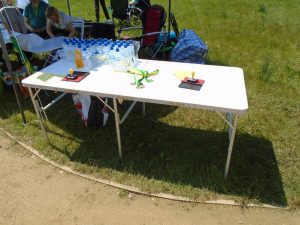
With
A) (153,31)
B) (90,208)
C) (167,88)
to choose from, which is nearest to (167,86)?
(167,88)

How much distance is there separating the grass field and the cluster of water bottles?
86cm

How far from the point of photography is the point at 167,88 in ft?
9.30

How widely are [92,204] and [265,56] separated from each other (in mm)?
4414

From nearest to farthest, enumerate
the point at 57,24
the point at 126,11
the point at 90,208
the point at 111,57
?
the point at 90,208
the point at 111,57
the point at 57,24
the point at 126,11

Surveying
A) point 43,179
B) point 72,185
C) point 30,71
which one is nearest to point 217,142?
point 72,185

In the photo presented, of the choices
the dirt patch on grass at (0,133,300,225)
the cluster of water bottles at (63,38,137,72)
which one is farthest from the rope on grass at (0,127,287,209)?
the cluster of water bottles at (63,38,137,72)

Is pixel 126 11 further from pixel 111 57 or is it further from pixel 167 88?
pixel 167 88

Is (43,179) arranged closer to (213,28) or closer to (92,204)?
(92,204)

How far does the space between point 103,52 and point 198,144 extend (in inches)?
58.9

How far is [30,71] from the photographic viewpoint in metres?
4.00

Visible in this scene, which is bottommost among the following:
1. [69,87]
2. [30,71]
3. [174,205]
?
[174,205]

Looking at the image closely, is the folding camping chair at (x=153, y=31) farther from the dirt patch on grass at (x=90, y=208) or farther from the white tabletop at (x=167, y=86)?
the dirt patch on grass at (x=90, y=208)

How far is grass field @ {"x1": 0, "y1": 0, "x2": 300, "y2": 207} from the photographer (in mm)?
2953

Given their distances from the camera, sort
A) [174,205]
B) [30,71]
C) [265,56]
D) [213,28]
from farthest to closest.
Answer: [213,28], [265,56], [30,71], [174,205]
